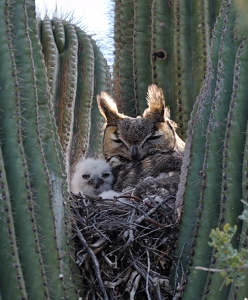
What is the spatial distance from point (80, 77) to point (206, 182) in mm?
2689

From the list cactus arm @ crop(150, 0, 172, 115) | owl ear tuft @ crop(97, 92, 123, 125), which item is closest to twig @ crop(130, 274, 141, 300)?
owl ear tuft @ crop(97, 92, 123, 125)

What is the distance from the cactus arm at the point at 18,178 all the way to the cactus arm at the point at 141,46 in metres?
2.68

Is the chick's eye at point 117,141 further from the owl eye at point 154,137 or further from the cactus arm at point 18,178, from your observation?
the cactus arm at point 18,178

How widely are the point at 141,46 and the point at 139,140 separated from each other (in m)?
0.91

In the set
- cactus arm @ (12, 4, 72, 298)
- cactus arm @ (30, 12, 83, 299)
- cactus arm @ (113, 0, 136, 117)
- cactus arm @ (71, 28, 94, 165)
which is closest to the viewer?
cactus arm @ (12, 4, 72, 298)

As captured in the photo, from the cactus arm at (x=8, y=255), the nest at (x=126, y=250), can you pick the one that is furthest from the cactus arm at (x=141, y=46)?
the cactus arm at (x=8, y=255)

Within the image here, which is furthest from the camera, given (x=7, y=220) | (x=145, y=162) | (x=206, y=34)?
(x=206, y=34)

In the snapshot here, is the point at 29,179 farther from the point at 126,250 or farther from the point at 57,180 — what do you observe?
the point at 126,250

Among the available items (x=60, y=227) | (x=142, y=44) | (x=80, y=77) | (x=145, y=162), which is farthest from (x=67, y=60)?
(x=60, y=227)

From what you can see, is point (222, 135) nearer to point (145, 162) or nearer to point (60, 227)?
point (60, 227)

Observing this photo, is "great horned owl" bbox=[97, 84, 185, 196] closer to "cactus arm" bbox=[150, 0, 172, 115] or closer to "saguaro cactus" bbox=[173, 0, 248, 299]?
"cactus arm" bbox=[150, 0, 172, 115]

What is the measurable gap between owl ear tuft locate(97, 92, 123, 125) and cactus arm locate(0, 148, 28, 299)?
2.67 m

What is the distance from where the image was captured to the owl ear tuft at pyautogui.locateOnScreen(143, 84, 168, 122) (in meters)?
6.20

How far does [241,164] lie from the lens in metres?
3.87
